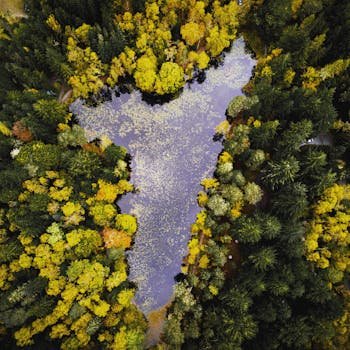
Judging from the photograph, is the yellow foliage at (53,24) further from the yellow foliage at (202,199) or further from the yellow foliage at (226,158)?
the yellow foliage at (202,199)

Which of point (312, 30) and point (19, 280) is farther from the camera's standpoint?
point (312, 30)

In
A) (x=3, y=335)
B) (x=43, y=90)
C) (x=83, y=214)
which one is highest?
(x=43, y=90)

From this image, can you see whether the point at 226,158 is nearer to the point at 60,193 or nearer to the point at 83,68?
the point at 60,193

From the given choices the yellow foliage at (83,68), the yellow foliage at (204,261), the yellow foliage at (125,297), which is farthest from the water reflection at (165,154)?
the yellow foliage at (204,261)

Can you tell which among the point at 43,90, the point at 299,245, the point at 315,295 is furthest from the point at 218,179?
the point at 43,90

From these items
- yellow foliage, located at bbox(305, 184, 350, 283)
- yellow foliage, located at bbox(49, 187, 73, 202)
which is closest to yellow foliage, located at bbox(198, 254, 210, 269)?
yellow foliage, located at bbox(305, 184, 350, 283)

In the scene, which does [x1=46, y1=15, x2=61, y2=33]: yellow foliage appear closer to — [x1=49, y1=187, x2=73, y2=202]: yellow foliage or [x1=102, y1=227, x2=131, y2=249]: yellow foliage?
[x1=49, y1=187, x2=73, y2=202]: yellow foliage

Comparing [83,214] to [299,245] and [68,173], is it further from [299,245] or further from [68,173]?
[299,245]
